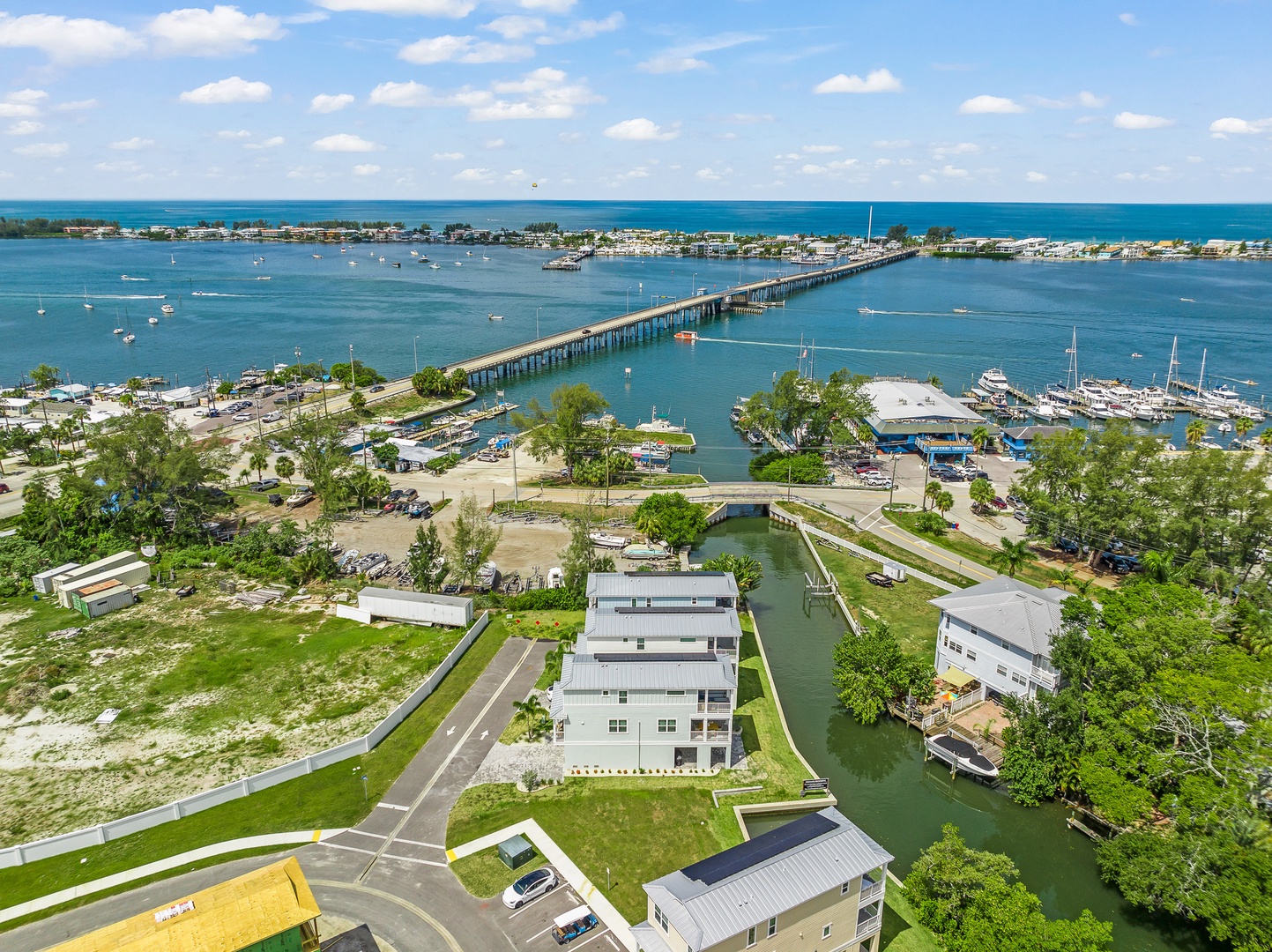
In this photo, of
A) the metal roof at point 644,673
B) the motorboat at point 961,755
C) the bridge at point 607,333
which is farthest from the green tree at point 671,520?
the bridge at point 607,333

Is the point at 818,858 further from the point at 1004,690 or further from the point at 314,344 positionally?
the point at 314,344

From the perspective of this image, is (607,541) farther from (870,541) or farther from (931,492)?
(931,492)

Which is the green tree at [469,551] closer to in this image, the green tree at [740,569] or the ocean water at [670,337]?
the green tree at [740,569]

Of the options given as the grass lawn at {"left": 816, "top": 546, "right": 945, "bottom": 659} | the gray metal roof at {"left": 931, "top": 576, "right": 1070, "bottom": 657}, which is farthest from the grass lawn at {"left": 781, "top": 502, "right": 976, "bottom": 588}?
the gray metal roof at {"left": 931, "top": 576, "right": 1070, "bottom": 657}

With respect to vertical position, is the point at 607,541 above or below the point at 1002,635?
below

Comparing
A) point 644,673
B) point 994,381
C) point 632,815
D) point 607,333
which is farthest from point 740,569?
point 607,333

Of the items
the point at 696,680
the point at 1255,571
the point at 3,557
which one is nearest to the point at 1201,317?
the point at 1255,571

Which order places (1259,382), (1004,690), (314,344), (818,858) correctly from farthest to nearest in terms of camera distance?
1. (314,344)
2. (1259,382)
3. (1004,690)
4. (818,858)
